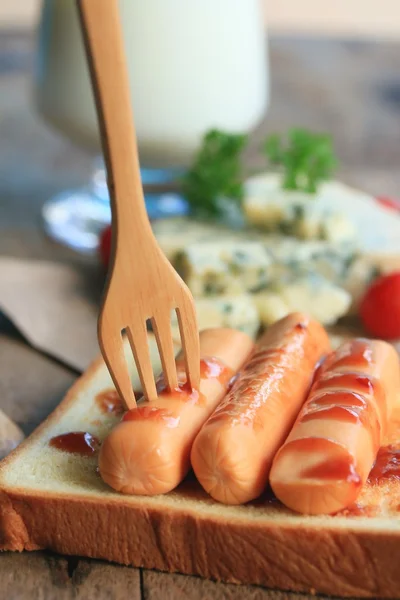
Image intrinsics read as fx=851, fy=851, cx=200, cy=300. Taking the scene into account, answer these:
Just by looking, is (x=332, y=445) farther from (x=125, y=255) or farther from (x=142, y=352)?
(x=125, y=255)

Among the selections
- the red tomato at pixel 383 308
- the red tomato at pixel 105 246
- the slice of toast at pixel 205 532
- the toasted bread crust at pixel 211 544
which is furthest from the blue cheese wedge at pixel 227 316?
the toasted bread crust at pixel 211 544

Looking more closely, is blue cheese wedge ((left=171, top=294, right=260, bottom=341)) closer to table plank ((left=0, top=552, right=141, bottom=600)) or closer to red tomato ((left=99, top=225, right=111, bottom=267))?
red tomato ((left=99, top=225, right=111, bottom=267))

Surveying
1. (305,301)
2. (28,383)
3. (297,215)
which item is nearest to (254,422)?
(28,383)

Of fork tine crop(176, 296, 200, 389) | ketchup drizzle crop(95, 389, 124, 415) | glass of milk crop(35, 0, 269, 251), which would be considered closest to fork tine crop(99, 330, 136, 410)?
fork tine crop(176, 296, 200, 389)

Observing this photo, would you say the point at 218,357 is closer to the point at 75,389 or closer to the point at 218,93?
the point at 75,389

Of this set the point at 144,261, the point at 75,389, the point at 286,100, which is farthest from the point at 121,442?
the point at 286,100

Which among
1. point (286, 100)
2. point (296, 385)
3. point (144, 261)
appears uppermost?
point (144, 261)
